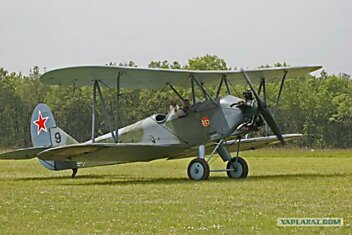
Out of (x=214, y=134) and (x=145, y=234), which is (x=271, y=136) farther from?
(x=145, y=234)

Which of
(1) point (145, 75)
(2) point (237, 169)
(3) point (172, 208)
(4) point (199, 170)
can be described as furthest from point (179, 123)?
(3) point (172, 208)

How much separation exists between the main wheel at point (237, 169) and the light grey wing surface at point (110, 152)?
4.47 ft

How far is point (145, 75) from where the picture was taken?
1778 cm

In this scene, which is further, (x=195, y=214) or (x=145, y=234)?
(x=195, y=214)

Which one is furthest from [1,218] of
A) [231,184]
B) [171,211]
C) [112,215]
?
[231,184]

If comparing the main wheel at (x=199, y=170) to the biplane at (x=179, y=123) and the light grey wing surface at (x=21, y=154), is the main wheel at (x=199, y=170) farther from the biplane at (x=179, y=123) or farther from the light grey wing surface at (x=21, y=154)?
the light grey wing surface at (x=21, y=154)

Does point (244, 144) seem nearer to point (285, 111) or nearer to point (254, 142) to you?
point (254, 142)

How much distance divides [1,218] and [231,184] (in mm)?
7035

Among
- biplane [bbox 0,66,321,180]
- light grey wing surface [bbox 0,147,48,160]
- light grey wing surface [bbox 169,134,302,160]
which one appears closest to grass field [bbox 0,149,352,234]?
biplane [bbox 0,66,321,180]

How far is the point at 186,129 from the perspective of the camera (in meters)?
17.9

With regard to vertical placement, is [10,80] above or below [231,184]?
above

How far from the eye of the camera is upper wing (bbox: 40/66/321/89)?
661 inches

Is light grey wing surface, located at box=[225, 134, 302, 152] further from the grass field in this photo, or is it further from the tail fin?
the grass field

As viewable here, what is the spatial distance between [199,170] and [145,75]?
2993 mm
